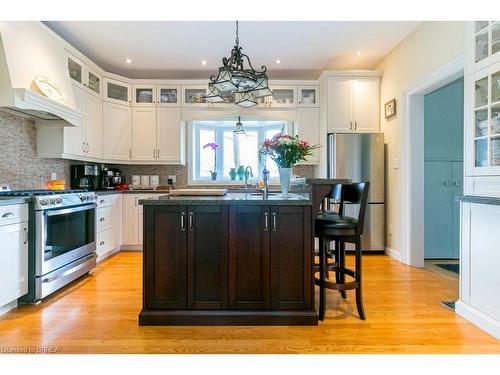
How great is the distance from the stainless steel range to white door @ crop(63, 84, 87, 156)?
740 mm

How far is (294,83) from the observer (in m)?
5.03

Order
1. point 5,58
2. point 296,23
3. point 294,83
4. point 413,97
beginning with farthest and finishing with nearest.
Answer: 1. point 294,83
2. point 413,97
3. point 296,23
4. point 5,58

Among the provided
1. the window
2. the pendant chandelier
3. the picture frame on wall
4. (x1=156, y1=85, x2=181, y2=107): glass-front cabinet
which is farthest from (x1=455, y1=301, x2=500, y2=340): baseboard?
A: (x1=156, y1=85, x2=181, y2=107): glass-front cabinet

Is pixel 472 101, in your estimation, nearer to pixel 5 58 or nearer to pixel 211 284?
pixel 211 284

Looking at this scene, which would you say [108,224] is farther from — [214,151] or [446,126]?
[446,126]

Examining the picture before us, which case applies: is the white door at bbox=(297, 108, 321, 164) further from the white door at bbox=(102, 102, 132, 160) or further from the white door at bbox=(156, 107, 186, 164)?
the white door at bbox=(102, 102, 132, 160)

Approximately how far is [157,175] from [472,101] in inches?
173

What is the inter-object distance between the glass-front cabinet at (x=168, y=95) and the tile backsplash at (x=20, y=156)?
1.87m

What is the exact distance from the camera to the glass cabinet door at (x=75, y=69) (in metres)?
3.84

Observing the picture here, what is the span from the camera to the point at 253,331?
2.17m

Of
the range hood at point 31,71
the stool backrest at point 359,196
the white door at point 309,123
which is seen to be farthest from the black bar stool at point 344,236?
the range hood at point 31,71

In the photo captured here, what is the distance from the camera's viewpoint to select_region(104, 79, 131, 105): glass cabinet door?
15.3ft

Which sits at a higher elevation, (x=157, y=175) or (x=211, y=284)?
(x=157, y=175)
